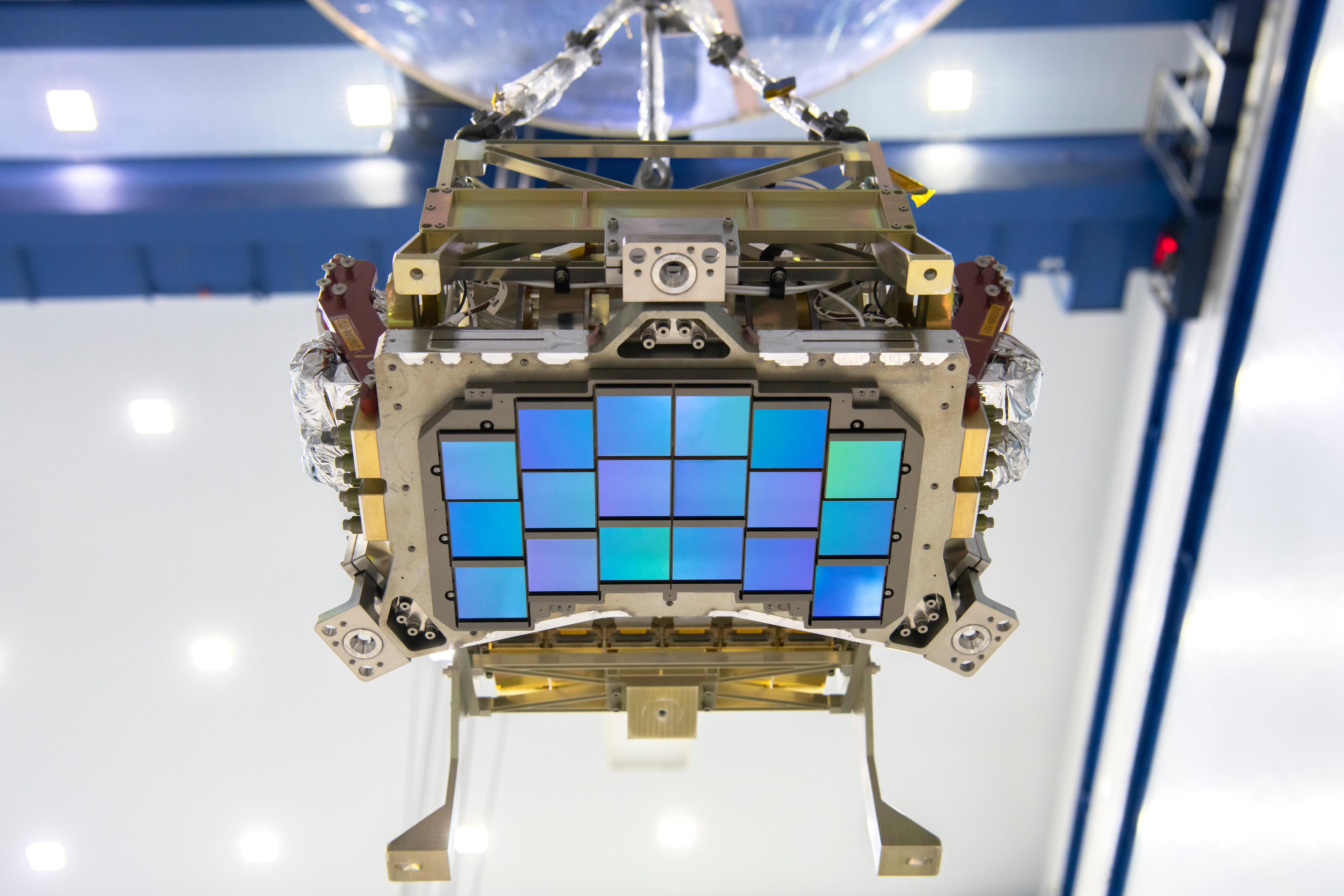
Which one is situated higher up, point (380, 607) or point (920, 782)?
point (380, 607)

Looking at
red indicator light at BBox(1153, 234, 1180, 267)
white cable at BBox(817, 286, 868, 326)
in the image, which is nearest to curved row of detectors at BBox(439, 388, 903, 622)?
white cable at BBox(817, 286, 868, 326)

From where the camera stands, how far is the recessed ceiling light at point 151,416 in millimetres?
9977

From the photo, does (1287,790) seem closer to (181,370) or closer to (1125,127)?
(1125,127)

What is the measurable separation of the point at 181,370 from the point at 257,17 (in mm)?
3143

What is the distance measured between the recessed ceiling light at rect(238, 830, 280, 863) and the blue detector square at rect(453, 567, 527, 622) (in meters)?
8.37

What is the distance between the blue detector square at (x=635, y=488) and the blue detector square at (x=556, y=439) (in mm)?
98

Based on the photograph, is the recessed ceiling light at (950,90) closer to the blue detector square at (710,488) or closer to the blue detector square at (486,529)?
the blue detector square at (710,488)

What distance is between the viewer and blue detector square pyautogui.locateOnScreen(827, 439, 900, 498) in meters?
4.57

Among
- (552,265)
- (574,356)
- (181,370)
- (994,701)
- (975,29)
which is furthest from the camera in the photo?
(994,701)

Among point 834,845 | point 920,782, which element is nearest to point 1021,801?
point 920,782

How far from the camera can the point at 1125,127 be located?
9203 millimetres

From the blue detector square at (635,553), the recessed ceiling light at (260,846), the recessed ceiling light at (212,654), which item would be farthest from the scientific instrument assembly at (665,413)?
the recessed ceiling light at (260,846)

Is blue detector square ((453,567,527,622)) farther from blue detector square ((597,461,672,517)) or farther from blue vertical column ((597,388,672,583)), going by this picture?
blue detector square ((597,461,672,517))

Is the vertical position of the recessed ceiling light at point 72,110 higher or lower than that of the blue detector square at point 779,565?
higher
